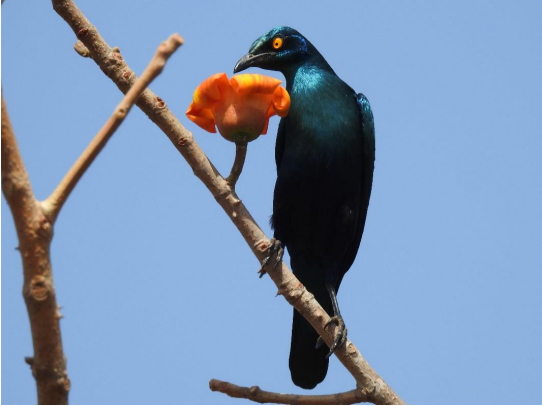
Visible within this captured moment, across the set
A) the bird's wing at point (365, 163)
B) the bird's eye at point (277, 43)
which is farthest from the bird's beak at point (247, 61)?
the bird's wing at point (365, 163)

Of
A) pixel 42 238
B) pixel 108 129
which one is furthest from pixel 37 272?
pixel 108 129

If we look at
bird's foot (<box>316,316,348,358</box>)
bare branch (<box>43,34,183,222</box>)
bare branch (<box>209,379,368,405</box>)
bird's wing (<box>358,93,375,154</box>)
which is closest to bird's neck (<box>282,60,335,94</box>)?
bird's wing (<box>358,93,375,154</box>)

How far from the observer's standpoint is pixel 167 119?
12.8 feet

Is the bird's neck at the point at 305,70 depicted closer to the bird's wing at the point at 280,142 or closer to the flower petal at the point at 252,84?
the bird's wing at the point at 280,142

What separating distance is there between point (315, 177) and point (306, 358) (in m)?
1.28

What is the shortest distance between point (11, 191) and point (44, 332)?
1.44 feet

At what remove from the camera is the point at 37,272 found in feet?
7.71

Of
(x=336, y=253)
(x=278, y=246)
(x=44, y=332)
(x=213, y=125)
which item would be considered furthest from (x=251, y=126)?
(x=336, y=253)

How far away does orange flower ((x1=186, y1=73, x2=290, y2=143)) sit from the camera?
3.71m

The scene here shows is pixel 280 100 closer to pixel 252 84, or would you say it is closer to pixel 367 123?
pixel 252 84

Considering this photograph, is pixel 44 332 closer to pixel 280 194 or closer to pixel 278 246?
pixel 278 246

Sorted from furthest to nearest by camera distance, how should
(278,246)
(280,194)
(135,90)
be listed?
1. (280,194)
2. (278,246)
3. (135,90)

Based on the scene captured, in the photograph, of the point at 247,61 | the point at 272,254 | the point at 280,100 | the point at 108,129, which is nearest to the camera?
the point at 108,129

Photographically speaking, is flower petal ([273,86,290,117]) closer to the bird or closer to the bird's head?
the bird
